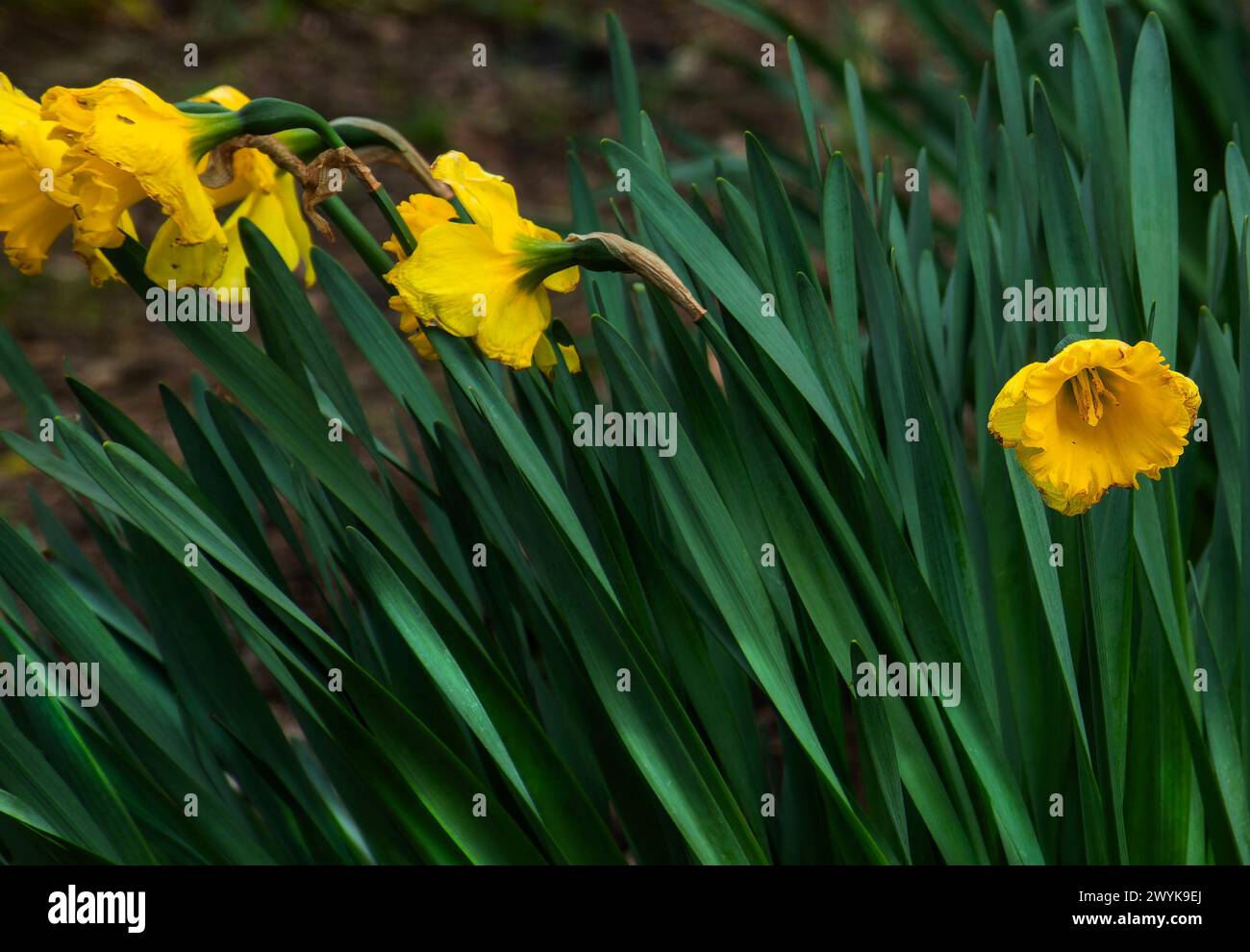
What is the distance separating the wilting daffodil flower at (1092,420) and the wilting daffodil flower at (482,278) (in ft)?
1.08

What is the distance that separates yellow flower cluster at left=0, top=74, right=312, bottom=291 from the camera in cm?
87

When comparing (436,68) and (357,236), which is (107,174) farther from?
(436,68)

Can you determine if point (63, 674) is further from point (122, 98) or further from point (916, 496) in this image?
point (916, 496)

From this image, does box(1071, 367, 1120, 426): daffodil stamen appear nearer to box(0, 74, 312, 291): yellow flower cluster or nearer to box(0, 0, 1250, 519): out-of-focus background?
box(0, 74, 312, 291): yellow flower cluster

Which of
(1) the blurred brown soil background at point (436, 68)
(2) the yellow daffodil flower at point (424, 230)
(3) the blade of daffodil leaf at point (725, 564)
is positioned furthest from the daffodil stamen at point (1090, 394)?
(1) the blurred brown soil background at point (436, 68)

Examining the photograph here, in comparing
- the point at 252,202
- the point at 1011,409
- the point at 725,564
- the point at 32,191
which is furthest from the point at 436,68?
the point at 1011,409

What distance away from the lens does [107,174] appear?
879mm

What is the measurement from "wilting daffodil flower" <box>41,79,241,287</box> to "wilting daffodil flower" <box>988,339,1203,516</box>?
0.57 m

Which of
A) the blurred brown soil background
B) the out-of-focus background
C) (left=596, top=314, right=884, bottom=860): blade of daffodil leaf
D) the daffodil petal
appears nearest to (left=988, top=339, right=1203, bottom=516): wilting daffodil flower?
the daffodil petal

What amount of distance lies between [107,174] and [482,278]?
10.3 inches

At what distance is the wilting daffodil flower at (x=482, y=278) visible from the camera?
2.97ft

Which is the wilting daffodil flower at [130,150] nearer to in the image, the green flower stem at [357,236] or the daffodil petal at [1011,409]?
the green flower stem at [357,236]
